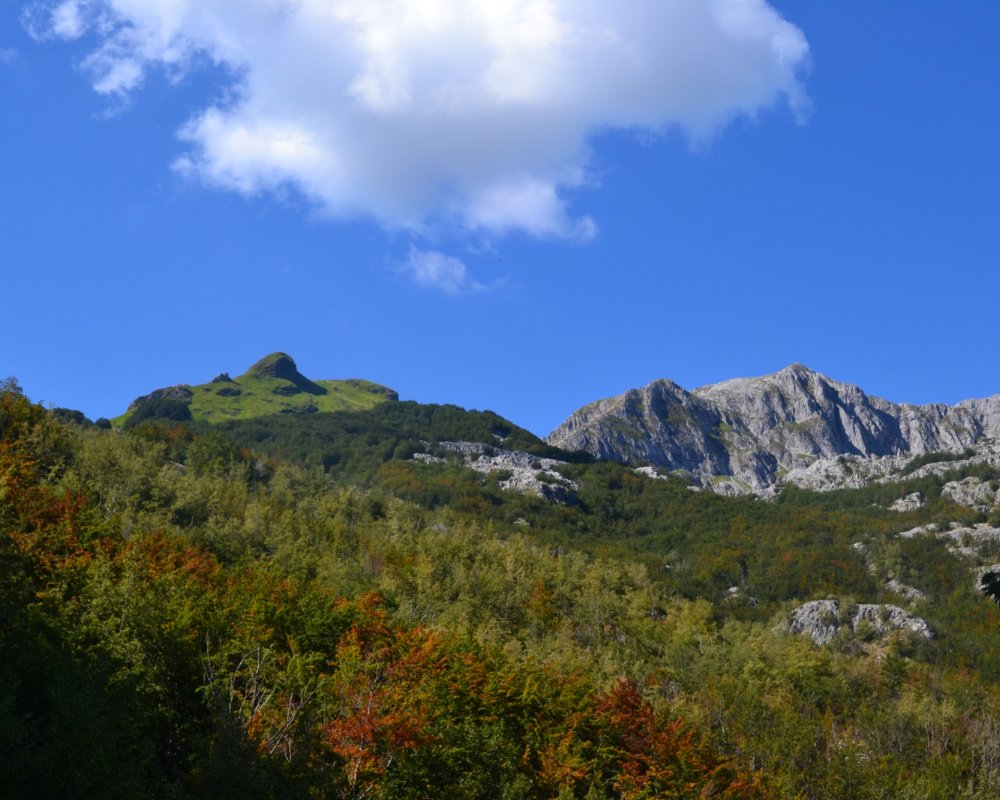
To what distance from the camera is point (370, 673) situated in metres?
60.1

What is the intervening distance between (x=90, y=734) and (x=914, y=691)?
122469 millimetres

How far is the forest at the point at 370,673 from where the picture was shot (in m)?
38.9

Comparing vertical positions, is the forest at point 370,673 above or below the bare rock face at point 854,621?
below

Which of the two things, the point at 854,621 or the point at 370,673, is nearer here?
the point at 370,673

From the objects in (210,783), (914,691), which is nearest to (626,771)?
(210,783)

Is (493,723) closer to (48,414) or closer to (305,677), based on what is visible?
(305,677)

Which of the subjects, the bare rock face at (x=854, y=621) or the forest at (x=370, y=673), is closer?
the forest at (x=370, y=673)

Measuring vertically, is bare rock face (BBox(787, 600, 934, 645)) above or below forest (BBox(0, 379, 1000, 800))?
above

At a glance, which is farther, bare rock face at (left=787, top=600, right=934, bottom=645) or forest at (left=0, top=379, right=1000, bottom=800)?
bare rock face at (left=787, top=600, right=934, bottom=645)

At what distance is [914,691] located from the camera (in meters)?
123

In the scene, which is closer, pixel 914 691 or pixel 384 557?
pixel 914 691

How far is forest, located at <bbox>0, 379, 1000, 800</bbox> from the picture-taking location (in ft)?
128

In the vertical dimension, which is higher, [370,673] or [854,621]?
[854,621]

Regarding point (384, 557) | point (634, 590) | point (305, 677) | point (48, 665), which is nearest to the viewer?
point (48, 665)
